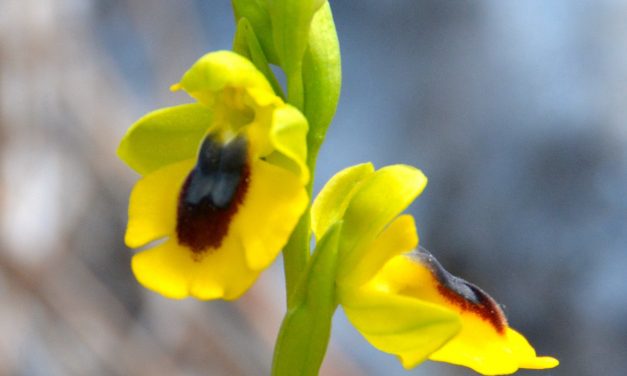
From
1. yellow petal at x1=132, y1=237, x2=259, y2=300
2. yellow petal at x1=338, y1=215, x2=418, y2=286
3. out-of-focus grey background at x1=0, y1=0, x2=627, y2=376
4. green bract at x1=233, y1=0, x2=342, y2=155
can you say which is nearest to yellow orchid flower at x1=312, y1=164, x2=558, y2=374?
yellow petal at x1=338, y1=215, x2=418, y2=286

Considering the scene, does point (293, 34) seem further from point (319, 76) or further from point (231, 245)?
point (231, 245)

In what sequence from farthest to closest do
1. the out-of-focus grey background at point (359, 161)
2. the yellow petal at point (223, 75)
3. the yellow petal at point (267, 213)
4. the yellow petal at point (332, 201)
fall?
the out-of-focus grey background at point (359, 161) → the yellow petal at point (332, 201) → the yellow petal at point (223, 75) → the yellow petal at point (267, 213)

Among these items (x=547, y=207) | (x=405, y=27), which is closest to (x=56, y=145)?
(x=405, y=27)

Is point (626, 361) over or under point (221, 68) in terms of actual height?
under

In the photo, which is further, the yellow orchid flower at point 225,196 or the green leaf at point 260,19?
the green leaf at point 260,19

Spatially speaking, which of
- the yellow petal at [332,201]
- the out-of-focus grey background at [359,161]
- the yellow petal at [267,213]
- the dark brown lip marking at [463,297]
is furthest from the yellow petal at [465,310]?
the out-of-focus grey background at [359,161]

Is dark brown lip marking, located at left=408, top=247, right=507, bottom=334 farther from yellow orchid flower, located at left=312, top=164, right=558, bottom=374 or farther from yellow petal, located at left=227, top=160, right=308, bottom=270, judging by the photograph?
yellow petal, located at left=227, top=160, right=308, bottom=270

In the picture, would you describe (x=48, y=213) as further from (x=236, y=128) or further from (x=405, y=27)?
(x=236, y=128)

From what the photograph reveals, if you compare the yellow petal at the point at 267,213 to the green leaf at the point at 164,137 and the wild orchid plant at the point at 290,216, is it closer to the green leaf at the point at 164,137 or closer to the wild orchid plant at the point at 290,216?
the wild orchid plant at the point at 290,216
